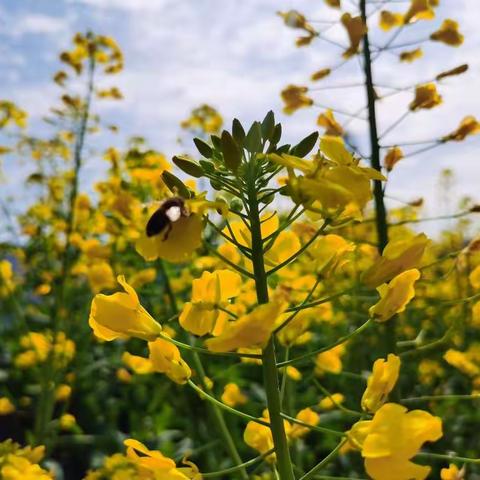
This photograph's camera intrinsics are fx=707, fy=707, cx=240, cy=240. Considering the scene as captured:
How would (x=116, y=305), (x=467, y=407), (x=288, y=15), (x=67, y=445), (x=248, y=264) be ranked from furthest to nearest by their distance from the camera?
(x=67, y=445)
(x=467, y=407)
(x=288, y=15)
(x=248, y=264)
(x=116, y=305)

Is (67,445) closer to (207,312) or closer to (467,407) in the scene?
(467,407)

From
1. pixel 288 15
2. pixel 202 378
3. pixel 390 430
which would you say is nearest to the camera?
pixel 390 430

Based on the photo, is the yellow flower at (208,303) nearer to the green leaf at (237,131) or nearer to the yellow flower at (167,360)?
the yellow flower at (167,360)

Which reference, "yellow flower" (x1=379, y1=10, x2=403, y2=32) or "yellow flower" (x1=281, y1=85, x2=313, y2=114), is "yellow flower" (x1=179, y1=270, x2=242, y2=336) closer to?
"yellow flower" (x1=281, y1=85, x2=313, y2=114)

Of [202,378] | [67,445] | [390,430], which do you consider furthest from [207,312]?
[67,445]

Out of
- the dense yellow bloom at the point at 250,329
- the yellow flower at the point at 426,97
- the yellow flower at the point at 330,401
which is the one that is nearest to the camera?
the dense yellow bloom at the point at 250,329

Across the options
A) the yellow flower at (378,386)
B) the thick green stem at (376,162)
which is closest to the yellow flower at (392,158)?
the thick green stem at (376,162)
